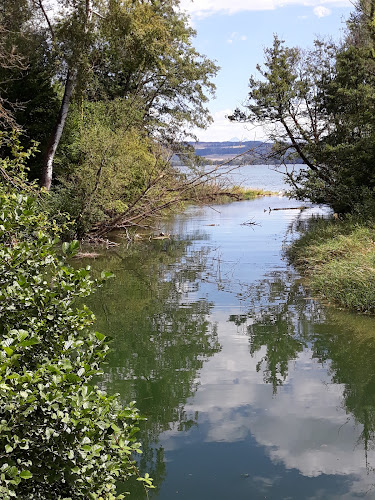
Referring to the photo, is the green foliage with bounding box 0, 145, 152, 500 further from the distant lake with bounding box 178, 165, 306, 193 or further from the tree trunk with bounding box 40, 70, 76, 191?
the tree trunk with bounding box 40, 70, 76, 191

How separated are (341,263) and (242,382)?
16.8 feet

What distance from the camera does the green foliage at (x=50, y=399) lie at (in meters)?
2.83

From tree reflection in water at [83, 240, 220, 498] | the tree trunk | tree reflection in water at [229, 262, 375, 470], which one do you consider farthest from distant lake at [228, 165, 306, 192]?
the tree trunk

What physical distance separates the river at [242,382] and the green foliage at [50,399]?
185 cm

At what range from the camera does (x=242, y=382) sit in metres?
7.34

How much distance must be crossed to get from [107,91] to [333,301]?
63.3 feet

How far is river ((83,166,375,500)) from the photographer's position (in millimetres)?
5070

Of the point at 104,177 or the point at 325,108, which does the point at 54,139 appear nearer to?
the point at 104,177

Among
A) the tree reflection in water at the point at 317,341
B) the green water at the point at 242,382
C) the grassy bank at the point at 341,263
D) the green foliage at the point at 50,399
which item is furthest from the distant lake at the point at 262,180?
the green foliage at the point at 50,399

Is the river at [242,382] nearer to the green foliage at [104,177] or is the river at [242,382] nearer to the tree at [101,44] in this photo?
the green foliage at [104,177]

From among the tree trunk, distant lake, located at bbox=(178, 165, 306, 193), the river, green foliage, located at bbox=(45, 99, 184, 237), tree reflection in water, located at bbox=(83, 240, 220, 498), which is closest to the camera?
the river

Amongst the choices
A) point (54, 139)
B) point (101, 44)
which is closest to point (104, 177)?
point (54, 139)

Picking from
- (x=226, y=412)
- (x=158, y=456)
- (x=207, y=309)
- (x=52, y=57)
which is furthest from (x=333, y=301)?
(x=52, y=57)

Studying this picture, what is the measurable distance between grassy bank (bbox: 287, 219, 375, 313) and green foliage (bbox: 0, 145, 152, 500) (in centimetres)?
742
